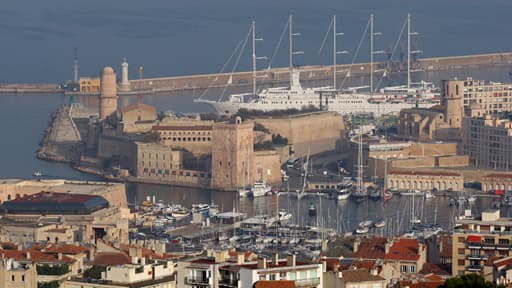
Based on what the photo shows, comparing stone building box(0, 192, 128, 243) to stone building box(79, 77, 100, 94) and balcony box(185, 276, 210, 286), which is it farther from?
stone building box(79, 77, 100, 94)

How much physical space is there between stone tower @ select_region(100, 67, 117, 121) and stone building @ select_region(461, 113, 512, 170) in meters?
8.46

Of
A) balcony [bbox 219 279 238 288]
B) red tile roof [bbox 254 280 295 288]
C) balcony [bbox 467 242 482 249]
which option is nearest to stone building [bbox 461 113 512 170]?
balcony [bbox 467 242 482 249]

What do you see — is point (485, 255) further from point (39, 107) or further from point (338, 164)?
point (39, 107)

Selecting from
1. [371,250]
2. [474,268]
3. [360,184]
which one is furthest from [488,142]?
[474,268]

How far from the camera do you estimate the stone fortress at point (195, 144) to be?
38156 millimetres

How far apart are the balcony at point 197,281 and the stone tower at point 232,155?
2363 centimetres

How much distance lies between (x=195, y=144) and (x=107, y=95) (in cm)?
678

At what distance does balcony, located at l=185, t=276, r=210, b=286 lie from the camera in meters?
13.4

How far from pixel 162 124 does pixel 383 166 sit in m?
5.39

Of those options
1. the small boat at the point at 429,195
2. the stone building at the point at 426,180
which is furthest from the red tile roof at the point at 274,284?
the stone building at the point at 426,180

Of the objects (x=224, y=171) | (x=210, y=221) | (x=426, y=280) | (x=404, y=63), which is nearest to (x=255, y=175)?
(x=224, y=171)

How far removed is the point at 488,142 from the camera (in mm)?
40594

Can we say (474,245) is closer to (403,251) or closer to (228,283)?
(403,251)

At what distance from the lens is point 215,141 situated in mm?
38406
